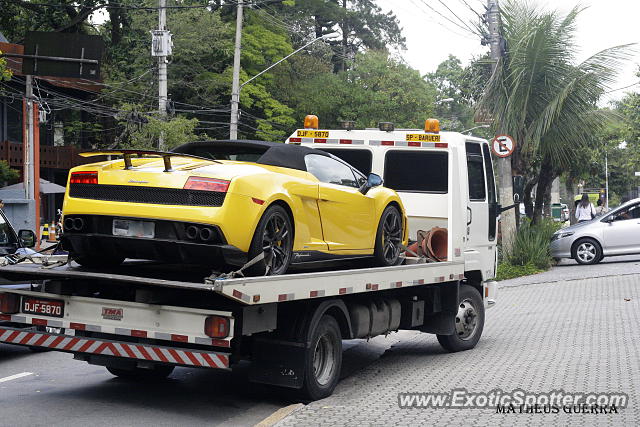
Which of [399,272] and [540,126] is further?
[540,126]

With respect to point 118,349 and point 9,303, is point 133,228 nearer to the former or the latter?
point 118,349

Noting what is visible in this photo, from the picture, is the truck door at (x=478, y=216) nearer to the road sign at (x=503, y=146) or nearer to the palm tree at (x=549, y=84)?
the road sign at (x=503, y=146)

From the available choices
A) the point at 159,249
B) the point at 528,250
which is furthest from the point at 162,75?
the point at 159,249

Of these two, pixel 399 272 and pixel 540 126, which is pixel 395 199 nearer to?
pixel 399 272

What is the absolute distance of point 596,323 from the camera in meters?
12.8

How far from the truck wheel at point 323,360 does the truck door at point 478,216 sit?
3.31 meters

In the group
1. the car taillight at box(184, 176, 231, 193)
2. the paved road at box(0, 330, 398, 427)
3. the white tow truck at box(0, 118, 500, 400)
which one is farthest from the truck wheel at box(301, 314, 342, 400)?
the car taillight at box(184, 176, 231, 193)

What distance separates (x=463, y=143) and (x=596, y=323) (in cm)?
368

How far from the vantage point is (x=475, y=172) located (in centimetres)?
1145

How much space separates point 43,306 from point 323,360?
2.52 m

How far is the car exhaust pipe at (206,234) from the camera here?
6953 mm

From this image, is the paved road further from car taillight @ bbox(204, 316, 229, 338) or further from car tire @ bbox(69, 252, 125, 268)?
car tire @ bbox(69, 252, 125, 268)

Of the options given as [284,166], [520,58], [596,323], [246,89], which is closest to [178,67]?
[246,89]

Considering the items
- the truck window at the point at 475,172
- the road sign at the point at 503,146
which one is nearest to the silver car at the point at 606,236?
the road sign at the point at 503,146
